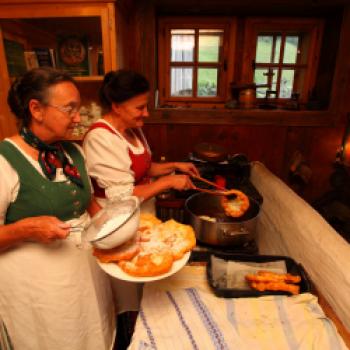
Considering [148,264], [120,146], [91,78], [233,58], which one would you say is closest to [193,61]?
[233,58]

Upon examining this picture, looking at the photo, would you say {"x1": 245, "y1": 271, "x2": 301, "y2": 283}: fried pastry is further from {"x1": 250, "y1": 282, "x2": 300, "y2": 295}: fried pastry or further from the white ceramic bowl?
the white ceramic bowl

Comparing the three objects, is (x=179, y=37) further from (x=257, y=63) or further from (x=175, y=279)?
(x=175, y=279)

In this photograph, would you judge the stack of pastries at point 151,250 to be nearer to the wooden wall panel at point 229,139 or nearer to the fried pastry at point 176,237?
the fried pastry at point 176,237

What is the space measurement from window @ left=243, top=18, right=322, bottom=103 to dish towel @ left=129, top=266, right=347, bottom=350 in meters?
1.58

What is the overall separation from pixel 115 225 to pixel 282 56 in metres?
1.91

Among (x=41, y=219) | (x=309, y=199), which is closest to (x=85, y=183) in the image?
(x=41, y=219)

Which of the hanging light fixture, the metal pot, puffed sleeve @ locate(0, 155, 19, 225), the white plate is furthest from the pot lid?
puffed sleeve @ locate(0, 155, 19, 225)

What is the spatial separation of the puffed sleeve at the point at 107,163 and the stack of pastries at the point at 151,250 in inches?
11.7

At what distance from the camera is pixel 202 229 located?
1158 millimetres

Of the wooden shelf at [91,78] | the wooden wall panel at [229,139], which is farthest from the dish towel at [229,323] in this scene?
the wooden wall panel at [229,139]

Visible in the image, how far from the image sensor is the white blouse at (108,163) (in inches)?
45.9

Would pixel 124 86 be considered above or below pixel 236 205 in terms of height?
above

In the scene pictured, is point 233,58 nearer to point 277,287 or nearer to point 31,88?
point 31,88

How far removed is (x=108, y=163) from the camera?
1.16 meters
